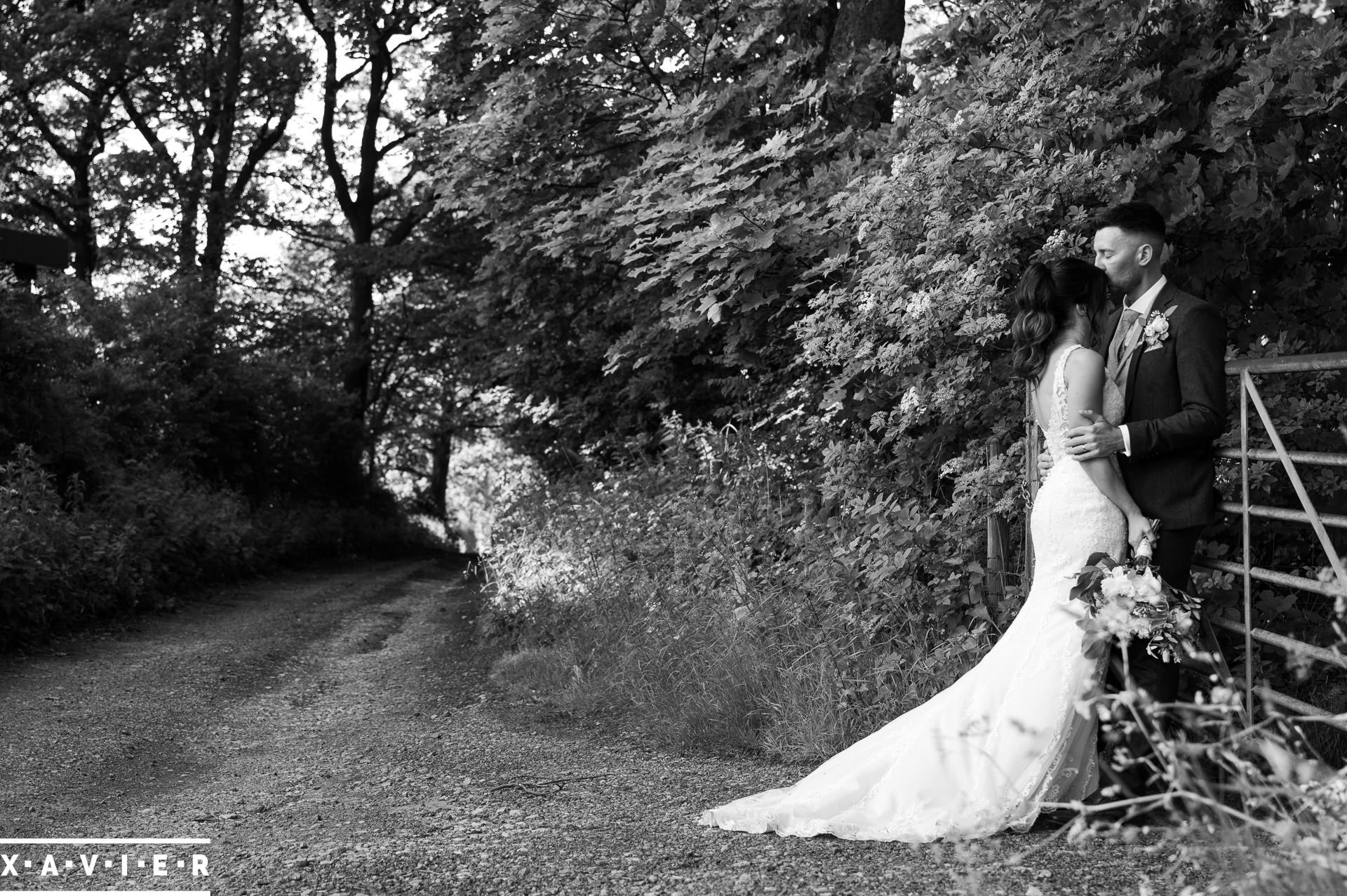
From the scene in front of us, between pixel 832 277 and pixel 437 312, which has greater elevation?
Result: pixel 437 312

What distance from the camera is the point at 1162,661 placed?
4.18 metres

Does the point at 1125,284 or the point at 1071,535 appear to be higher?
the point at 1125,284

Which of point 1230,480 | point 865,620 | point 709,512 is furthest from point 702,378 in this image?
point 1230,480

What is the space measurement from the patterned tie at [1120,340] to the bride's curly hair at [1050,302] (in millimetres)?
78

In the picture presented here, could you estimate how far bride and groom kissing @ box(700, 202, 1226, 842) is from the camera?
4070 millimetres

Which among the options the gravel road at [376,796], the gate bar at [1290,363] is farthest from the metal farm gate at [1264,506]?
the gravel road at [376,796]

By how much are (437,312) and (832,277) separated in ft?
63.1

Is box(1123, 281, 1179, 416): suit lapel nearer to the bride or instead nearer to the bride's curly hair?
the bride

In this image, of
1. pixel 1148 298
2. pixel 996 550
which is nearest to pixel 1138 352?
pixel 1148 298

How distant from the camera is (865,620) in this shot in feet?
19.4

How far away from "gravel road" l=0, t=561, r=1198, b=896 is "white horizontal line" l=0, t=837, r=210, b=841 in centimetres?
4

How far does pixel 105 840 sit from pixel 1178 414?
4.33 meters

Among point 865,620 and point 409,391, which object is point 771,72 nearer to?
point 865,620

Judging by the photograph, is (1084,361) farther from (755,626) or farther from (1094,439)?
(755,626)
